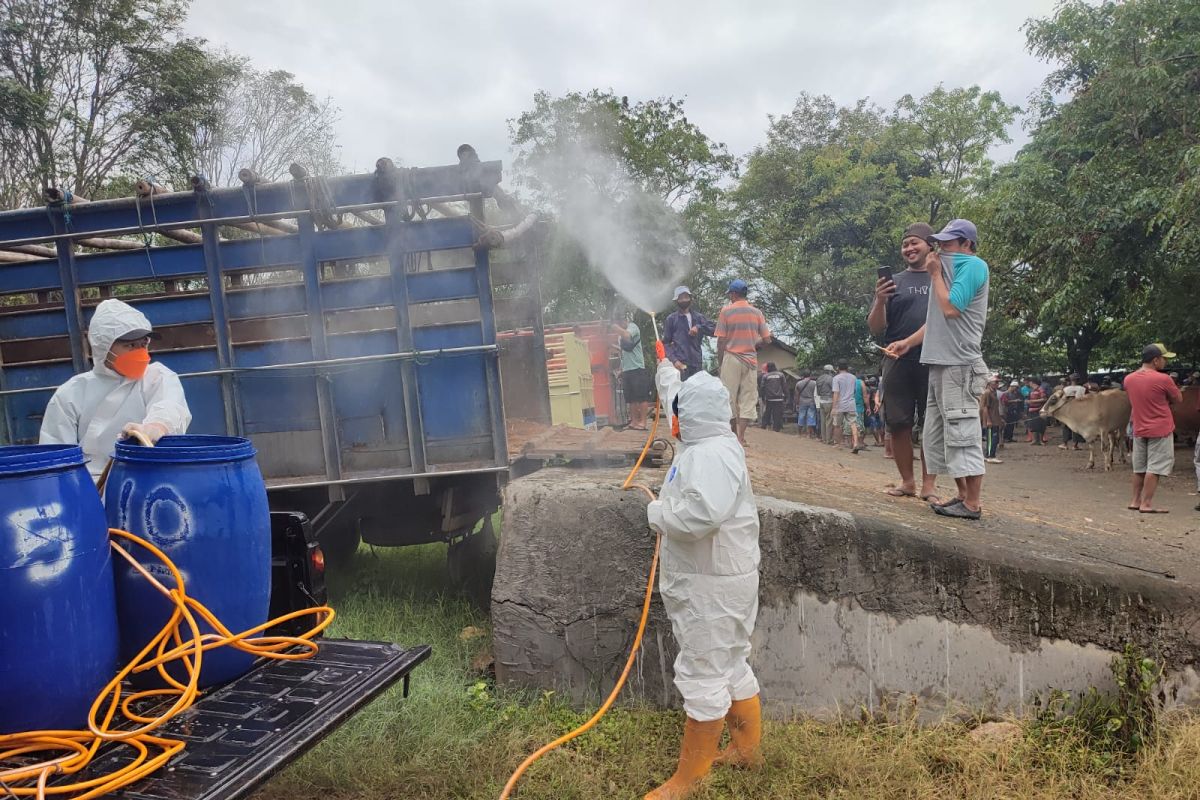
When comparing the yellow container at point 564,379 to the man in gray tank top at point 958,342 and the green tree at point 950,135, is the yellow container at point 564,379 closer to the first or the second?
the man in gray tank top at point 958,342

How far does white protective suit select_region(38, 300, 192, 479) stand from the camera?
3049 mm

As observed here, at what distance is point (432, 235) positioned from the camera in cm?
461

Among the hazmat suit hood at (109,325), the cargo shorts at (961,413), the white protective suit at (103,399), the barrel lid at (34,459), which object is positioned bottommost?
the cargo shorts at (961,413)

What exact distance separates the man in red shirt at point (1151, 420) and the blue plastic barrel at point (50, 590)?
8.94 meters

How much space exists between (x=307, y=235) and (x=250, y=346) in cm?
80

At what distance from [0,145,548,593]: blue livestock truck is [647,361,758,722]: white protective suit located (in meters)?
1.87

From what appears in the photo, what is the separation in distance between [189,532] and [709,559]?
6.19 ft

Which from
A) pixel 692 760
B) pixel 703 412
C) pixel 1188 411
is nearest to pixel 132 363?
pixel 703 412

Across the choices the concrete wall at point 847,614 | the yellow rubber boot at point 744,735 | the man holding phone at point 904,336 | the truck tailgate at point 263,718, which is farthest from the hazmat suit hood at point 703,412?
the man holding phone at point 904,336

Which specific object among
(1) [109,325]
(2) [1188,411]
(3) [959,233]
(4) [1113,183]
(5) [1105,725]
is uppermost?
(4) [1113,183]

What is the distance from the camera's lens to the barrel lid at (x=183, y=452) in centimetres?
229

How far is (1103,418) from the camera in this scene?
1265 cm

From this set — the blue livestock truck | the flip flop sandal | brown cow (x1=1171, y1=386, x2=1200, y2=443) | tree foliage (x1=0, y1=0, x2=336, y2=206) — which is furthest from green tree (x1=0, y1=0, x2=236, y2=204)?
brown cow (x1=1171, y1=386, x2=1200, y2=443)

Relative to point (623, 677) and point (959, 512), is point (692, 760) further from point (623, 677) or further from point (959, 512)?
point (959, 512)
